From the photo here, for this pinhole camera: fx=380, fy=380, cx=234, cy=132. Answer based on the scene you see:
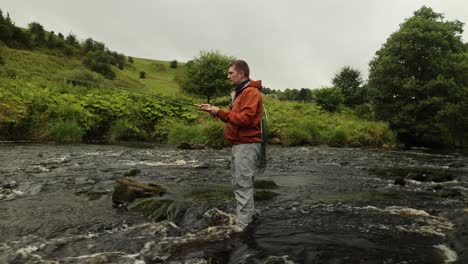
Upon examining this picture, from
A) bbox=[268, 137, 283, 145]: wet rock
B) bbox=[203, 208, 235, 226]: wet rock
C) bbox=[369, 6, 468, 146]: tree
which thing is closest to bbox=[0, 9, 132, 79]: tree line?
bbox=[268, 137, 283, 145]: wet rock

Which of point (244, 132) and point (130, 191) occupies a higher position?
point (244, 132)

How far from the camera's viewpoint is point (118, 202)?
8.19 meters

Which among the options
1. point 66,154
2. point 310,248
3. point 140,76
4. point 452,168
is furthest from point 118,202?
point 140,76

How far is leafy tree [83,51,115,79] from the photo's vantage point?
54.2m

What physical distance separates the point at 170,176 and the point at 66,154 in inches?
254

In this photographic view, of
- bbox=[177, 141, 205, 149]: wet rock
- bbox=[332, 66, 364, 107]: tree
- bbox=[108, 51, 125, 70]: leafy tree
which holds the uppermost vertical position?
bbox=[108, 51, 125, 70]: leafy tree

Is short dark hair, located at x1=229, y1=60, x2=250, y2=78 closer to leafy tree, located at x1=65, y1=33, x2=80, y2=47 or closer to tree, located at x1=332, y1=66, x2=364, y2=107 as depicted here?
tree, located at x1=332, y1=66, x2=364, y2=107

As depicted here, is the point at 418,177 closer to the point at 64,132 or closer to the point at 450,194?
the point at 450,194

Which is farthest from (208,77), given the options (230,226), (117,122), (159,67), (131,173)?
(159,67)

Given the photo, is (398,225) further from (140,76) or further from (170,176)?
(140,76)

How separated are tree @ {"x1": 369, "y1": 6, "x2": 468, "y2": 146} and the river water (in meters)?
20.6

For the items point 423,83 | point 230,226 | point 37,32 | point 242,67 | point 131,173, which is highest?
point 37,32

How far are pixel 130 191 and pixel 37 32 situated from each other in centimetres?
6212

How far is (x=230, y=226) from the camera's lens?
6727 millimetres
